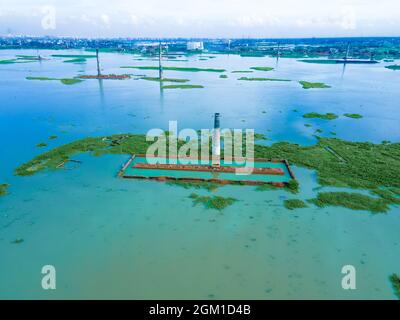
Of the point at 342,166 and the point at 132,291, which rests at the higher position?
the point at 342,166

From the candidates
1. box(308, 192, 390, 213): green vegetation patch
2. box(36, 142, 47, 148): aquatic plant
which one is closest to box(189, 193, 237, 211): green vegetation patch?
box(308, 192, 390, 213): green vegetation patch

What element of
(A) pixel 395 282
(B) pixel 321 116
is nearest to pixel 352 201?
(A) pixel 395 282

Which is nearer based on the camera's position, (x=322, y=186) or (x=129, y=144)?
A: (x=322, y=186)

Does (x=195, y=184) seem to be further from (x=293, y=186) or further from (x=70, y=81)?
(x=70, y=81)

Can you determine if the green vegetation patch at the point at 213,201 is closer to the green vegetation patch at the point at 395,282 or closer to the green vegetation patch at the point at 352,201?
the green vegetation patch at the point at 352,201

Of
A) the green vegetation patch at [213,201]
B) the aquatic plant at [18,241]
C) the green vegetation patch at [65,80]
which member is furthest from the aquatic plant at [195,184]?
the green vegetation patch at [65,80]

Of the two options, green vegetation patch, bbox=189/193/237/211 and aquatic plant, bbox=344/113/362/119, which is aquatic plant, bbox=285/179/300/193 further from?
aquatic plant, bbox=344/113/362/119
